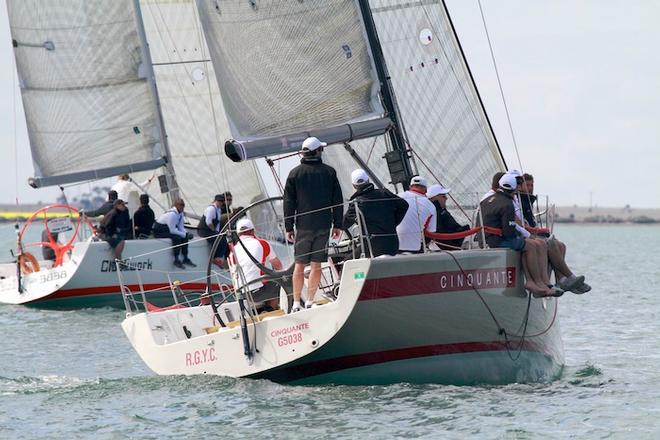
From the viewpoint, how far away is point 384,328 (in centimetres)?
1164

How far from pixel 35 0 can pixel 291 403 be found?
57.7 ft

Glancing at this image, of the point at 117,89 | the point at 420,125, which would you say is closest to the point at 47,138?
the point at 117,89

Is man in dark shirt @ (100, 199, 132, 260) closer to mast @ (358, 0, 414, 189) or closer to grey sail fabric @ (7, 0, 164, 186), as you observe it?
grey sail fabric @ (7, 0, 164, 186)

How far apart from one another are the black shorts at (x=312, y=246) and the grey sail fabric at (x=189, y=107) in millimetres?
16877

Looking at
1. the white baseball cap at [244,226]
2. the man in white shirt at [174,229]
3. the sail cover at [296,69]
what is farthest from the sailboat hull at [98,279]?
the white baseball cap at [244,226]

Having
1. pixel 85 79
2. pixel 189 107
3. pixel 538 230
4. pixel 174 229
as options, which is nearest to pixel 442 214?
pixel 538 230

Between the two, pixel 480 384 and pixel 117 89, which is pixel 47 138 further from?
pixel 480 384

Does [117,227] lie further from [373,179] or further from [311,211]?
[311,211]

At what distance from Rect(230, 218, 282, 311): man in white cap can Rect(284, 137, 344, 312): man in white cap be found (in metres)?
0.90

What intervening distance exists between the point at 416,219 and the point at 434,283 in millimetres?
980

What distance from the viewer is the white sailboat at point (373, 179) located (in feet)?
38.5

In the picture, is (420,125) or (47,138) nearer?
(420,125)

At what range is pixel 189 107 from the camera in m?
29.5

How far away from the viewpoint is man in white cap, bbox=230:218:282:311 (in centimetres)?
1315
